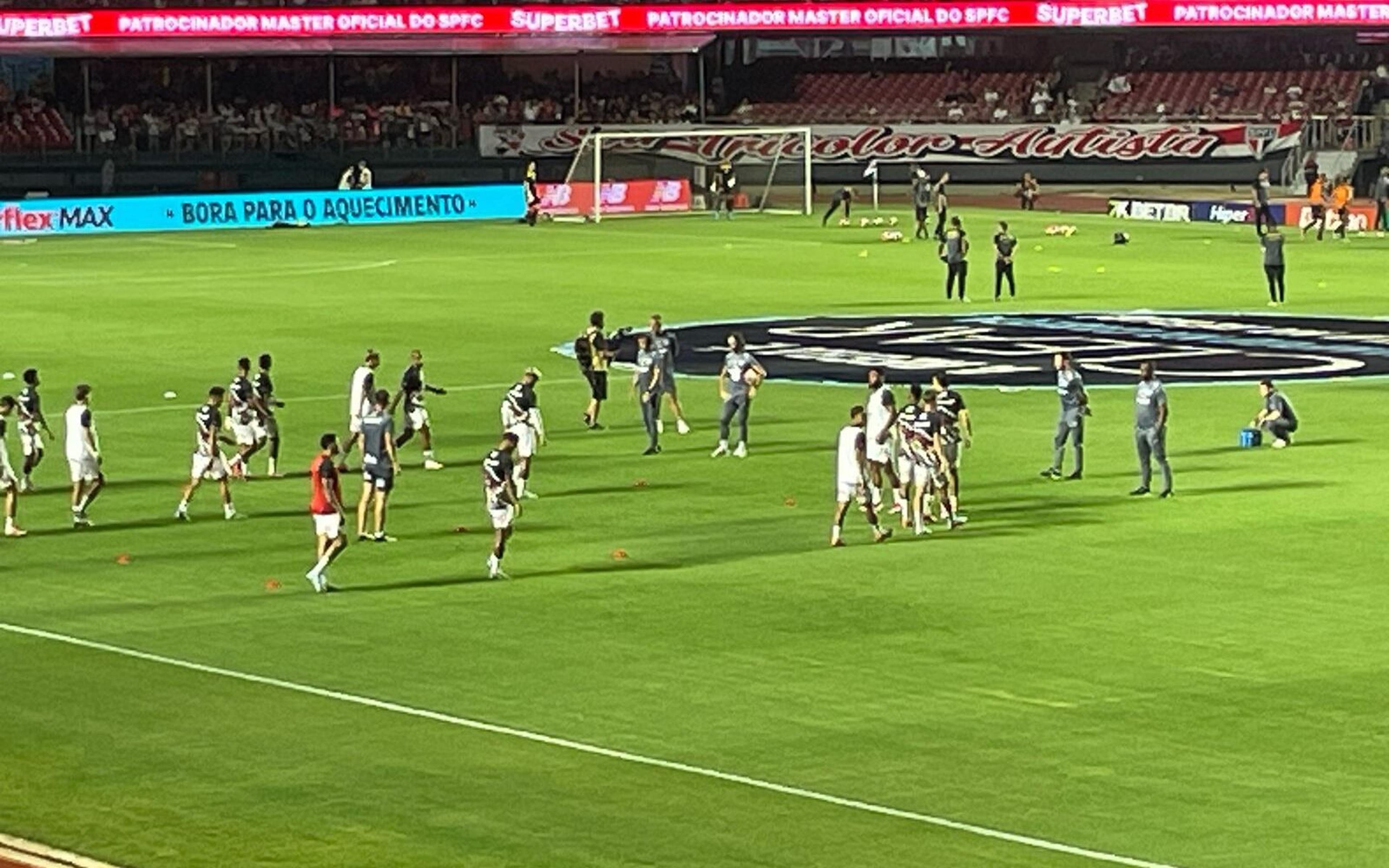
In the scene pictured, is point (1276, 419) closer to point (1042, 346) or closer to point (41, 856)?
point (1042, 346)

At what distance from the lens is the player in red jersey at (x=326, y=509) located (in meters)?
27.2

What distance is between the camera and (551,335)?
52.9 m

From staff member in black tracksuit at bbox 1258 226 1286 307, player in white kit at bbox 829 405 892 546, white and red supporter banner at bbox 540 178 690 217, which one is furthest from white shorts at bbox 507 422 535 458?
white and red supporter banner at bbox 540 178 690 217

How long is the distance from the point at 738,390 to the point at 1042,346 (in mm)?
14202

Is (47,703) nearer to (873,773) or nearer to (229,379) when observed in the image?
(873,773)

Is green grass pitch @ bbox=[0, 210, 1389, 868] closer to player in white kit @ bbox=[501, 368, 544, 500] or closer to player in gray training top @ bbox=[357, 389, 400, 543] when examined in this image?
player in gray training top @ bbox=[357, 389, 400, 543]

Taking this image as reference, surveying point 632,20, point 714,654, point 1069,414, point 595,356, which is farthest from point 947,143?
point 714,654

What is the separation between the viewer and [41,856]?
61.7 feet

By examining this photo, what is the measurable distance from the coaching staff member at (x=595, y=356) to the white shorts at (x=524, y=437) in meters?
5.04

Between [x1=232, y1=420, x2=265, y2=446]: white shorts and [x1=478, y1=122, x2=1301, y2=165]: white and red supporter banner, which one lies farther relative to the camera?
[x1=478, y1=122, x2=1301, y2=165]: white and red supporter banner

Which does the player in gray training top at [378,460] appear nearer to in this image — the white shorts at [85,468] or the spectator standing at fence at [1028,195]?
the white shorts at [85,468]

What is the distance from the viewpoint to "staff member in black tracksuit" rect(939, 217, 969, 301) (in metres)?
57.3

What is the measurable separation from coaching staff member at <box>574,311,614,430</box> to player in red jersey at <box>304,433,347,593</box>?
1117 cm

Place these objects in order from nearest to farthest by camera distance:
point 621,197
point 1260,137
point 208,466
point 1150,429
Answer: point 208,466 → point 1150,429 → point 621,197 → point 1260,137
